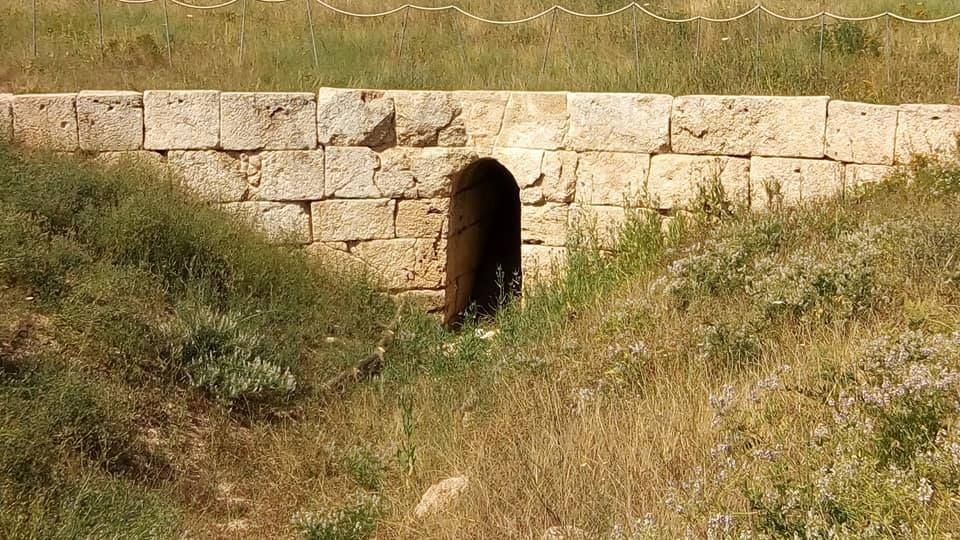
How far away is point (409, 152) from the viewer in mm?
10711

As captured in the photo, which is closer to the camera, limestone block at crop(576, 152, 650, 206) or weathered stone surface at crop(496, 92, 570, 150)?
limestone block at crop(576, 152, 650, 206)

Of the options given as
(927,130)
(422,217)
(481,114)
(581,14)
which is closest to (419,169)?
(422,217)

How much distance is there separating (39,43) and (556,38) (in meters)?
5.80

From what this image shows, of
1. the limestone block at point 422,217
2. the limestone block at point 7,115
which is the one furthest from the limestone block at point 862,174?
the limestone block at point 7,115

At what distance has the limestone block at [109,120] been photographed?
10438mm

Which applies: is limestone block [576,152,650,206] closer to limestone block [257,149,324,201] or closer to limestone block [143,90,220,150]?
limestone block [257,149,324,201]

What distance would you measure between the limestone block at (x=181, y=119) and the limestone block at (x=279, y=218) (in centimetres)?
69

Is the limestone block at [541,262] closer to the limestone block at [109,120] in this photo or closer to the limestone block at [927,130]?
the limestone block at [927,130]

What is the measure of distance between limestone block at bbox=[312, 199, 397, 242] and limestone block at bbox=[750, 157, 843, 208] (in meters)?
3.56

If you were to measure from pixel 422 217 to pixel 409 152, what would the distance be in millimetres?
663

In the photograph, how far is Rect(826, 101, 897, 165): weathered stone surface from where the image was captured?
30.5 feet

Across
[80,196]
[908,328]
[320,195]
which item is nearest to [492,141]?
[320,195]

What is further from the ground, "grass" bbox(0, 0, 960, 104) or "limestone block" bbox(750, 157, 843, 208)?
"grass" bbox(0, 0, 960, 104)

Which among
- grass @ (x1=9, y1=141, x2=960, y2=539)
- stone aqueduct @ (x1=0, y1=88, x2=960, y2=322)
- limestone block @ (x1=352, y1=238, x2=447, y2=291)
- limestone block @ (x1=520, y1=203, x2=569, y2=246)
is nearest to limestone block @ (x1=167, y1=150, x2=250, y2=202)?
stone aqueduct @ (x1=0, y1=88, x2=960, y2=322)
